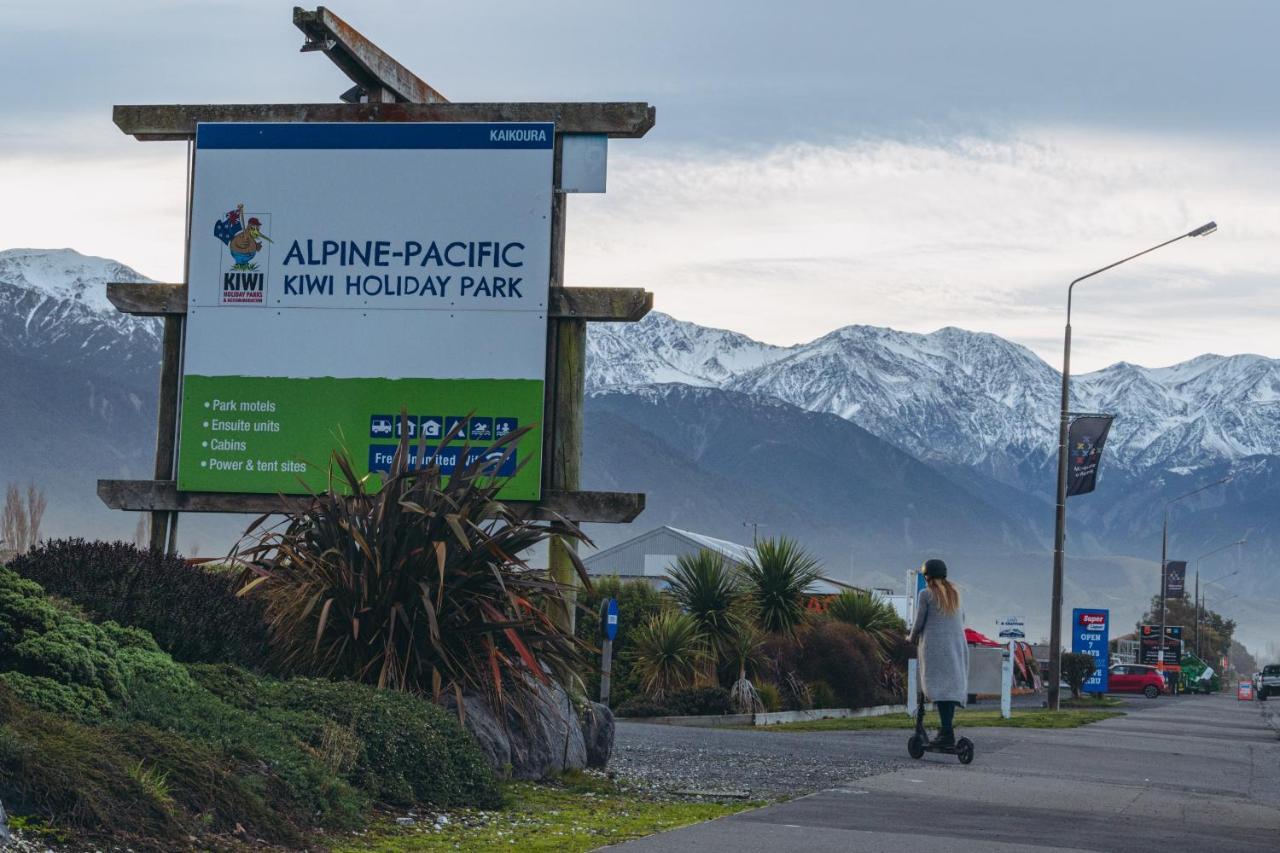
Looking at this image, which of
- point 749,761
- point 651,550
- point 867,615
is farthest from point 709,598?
point 651,550

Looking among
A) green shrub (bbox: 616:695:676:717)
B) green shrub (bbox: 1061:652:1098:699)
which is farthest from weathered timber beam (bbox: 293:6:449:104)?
green shrub (bbox: 1061:652:1098:699)

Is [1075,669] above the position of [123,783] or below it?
below

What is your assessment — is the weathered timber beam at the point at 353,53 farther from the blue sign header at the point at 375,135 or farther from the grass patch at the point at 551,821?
the grass patch at the point at 551,821

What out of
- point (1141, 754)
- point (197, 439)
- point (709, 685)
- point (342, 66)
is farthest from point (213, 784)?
point (709, 685)

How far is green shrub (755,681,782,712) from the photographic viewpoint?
27.7 meters

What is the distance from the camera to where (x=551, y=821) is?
973 cm

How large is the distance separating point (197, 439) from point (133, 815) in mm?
8233

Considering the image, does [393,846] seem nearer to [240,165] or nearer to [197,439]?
[197,439]

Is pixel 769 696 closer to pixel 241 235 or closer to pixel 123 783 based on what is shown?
pixel 241 235

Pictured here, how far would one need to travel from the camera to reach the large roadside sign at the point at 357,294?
1505 cm

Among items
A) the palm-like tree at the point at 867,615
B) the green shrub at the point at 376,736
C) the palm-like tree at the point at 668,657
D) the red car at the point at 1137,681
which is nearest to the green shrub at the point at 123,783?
the green shrub at the point at 376,736

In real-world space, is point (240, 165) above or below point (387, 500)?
above

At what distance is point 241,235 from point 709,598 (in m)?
14.4

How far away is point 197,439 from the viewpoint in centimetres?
1542
